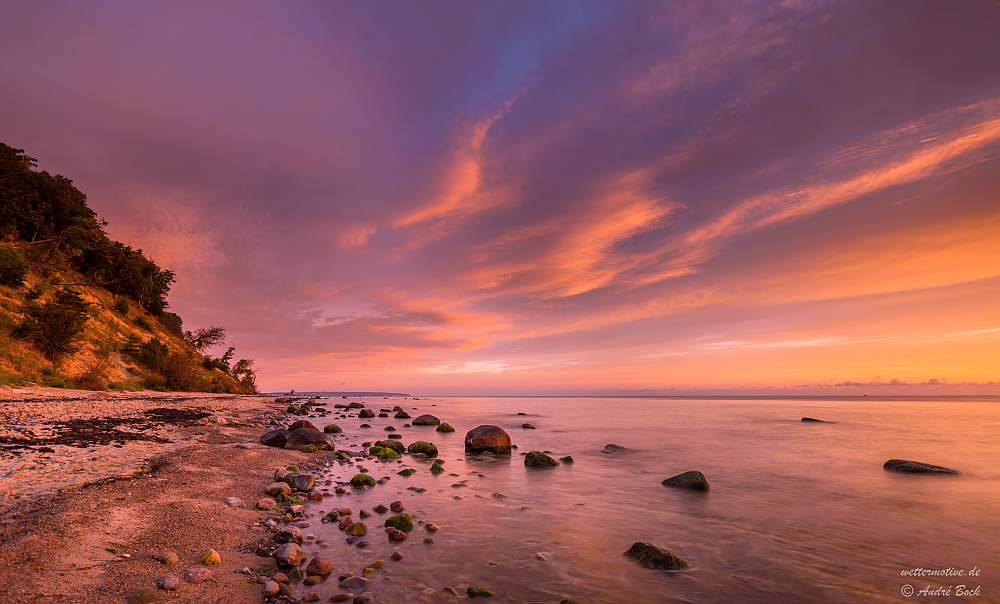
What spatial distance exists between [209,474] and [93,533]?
4.51m

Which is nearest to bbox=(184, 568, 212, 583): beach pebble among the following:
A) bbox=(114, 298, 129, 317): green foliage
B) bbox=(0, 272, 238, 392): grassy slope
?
bbox=(0, 272, 238, 392): grassy slope

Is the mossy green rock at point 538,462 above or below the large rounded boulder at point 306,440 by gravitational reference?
below

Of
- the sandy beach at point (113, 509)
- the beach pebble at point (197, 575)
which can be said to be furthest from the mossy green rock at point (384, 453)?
the beach pebble at point (197, 575)

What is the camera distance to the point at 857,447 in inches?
851

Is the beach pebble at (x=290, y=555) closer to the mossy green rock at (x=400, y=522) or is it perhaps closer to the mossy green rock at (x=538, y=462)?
the mossy green rock at (x=400, y=522)

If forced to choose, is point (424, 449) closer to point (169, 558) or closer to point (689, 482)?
point (689, 482)

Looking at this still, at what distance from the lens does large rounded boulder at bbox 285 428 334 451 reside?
14.7m

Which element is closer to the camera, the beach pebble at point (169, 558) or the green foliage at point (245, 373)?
the beach pebble at point (169, 558)

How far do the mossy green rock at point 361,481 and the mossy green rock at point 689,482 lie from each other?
9626 mm

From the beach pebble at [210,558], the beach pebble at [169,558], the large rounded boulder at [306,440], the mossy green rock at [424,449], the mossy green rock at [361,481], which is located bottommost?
the mossy green rock at [424,449]

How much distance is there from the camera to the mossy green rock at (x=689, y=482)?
1196 centimetres

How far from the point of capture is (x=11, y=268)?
23.3 meters

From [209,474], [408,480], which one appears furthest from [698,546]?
[209,474]

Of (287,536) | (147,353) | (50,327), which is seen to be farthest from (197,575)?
(147,353)
